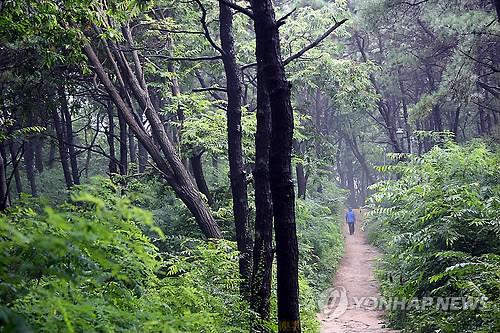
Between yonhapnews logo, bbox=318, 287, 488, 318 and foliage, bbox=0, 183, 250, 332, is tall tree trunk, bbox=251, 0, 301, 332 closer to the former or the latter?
foliage, bbox=0, 183, 250, 332

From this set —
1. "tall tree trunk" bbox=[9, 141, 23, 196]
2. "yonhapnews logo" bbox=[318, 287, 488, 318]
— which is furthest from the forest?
"tall tree trunk" bbox=[9, 141, 23, 196]

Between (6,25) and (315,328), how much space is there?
7102 mm

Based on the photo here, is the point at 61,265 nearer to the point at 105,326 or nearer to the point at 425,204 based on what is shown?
the point at 105,326

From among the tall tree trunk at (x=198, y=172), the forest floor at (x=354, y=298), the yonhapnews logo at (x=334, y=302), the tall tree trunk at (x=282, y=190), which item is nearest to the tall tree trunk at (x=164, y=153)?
the tall tree trunk at (x=198, y=172)

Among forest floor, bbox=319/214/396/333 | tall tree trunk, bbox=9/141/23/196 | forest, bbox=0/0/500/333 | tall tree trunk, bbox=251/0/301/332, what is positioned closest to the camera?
forest, bbox=0/0/500/333

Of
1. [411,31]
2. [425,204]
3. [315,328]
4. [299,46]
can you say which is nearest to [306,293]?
[315,328]

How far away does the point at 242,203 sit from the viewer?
7531 mm

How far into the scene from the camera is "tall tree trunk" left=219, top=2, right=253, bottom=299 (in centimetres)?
753

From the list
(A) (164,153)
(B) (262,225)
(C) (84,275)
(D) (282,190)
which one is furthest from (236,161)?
(C) (84,275)

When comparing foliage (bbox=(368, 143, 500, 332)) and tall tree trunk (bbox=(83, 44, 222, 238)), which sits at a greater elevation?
tall tree trunk (bbox=(83, 44, 222, 238))

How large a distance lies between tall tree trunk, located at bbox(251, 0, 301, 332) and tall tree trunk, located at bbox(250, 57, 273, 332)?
149 cm

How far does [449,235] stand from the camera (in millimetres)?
8188

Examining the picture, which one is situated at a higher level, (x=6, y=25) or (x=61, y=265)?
(x=6, y=25)

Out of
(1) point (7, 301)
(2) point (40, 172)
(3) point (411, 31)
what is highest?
(3) point (411, 31)
